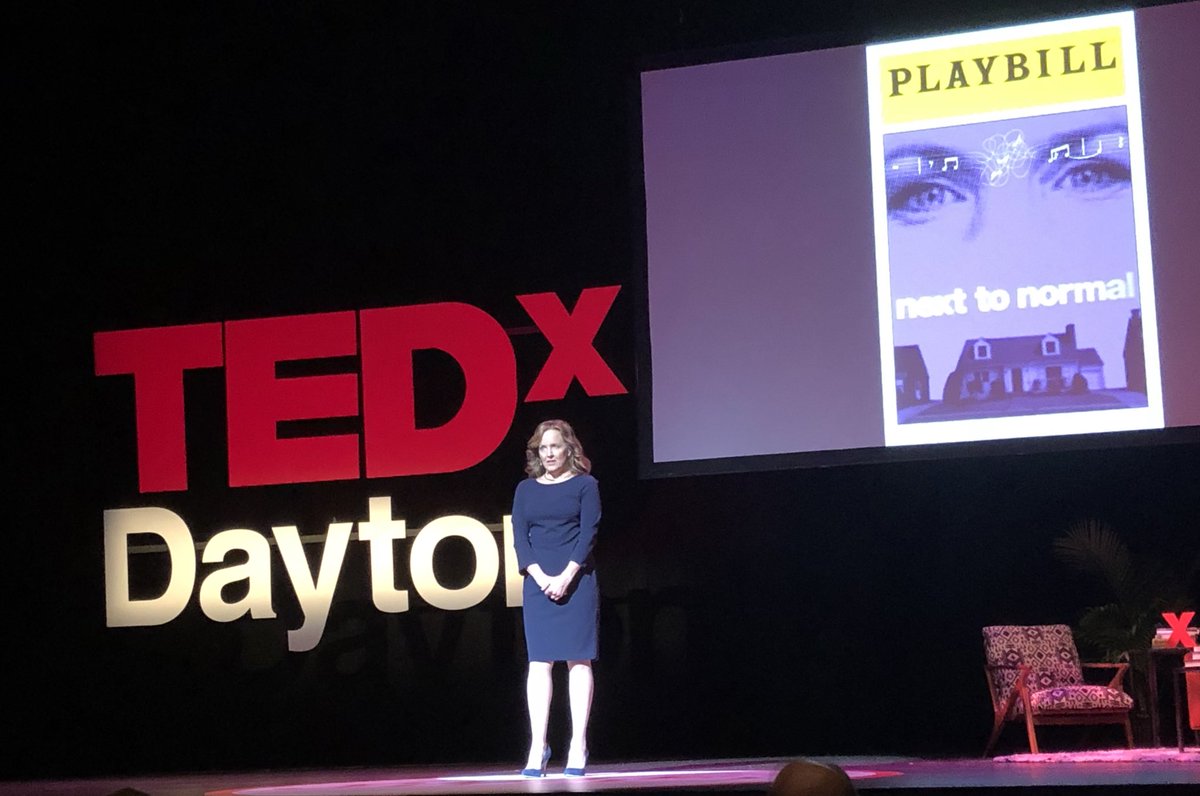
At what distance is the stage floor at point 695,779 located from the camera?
4.29 metres

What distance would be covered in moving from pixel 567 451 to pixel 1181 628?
8.15 ft

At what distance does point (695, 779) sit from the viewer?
5.14 metres

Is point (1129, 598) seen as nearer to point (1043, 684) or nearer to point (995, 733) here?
point (1043, 684)

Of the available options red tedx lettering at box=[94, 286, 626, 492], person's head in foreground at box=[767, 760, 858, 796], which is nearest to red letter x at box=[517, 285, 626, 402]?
red tedx lettering at box=[94, 286, 626, 492]

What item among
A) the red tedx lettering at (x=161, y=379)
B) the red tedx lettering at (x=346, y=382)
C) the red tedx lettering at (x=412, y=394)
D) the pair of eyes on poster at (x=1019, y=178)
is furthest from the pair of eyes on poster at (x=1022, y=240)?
the red tedx lettering at (x=161, y=379)

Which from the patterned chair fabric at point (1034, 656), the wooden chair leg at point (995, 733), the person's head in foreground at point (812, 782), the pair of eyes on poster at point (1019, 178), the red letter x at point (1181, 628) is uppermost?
the pair of eyes on poster at point (1019, 178)

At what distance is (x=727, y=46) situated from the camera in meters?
6.59

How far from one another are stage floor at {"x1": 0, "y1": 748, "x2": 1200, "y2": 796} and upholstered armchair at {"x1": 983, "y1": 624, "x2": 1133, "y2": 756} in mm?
199

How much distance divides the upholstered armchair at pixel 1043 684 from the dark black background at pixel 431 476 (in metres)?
0.28

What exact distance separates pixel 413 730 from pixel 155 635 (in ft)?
4.50

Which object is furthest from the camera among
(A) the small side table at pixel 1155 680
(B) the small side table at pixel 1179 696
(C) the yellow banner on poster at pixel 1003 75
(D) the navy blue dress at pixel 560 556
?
(C) the yellow banner on poster at pixel 1003 75

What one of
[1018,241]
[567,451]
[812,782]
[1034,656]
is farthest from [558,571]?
[812,782]

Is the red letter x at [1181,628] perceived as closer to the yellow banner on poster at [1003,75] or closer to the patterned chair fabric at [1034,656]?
the patterned chair fabric at [1034,656]

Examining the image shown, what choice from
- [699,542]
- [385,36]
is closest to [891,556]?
[699,542]
